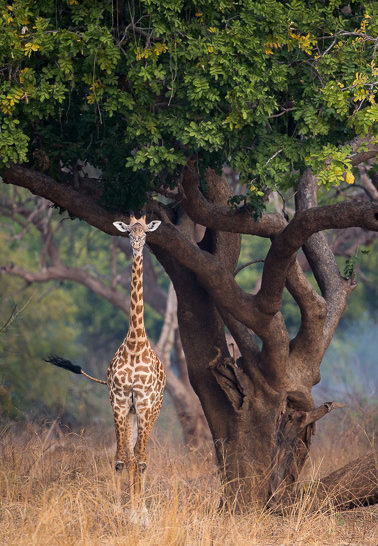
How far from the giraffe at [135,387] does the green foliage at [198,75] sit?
1026 millimetres

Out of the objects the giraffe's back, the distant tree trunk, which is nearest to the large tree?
the giraffe's back

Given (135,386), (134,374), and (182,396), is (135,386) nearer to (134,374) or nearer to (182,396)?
(134,374)

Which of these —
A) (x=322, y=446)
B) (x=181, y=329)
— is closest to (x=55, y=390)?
(x=322, y=446)

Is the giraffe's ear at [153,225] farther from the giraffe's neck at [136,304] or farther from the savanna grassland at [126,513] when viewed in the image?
the savanna grassland at [126,513]

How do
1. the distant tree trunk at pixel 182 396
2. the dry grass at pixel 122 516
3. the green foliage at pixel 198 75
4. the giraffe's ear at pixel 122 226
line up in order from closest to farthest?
1. the dry grass at pixel 122 516
2. the green foliage at pixel 198 75
3. the giraffe's ear at pixel 122 226
4. the distant tree trunk at pixel 182 396

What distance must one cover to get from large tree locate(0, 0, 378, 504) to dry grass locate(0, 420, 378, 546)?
0.70 m

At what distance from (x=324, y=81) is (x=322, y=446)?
7757 mm

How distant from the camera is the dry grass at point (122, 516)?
6.69 metres

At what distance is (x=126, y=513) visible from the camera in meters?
7.47

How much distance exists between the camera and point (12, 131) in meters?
7.21

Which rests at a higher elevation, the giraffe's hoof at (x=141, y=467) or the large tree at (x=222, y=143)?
the large tree at (x=222, y=143)

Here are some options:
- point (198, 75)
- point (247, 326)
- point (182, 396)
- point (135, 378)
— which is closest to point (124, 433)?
point (135, 378)

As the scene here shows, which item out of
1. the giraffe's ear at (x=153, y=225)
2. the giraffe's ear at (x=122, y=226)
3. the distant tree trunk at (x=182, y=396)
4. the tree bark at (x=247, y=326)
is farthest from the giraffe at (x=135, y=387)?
the distant tree trunk at (x=182, y=396)

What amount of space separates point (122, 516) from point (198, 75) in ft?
12.7
